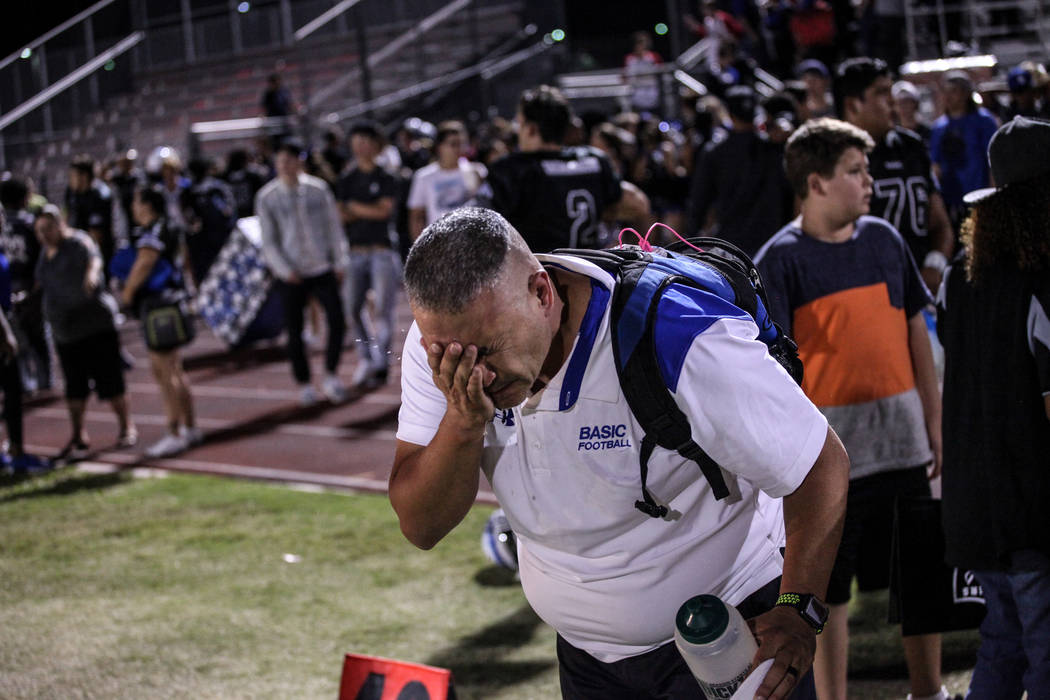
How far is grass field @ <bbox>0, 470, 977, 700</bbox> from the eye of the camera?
201 inches

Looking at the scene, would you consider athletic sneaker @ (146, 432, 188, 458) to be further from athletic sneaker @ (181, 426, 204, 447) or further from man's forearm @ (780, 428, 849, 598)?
man's forearm @ (780, 428, 849, 598)

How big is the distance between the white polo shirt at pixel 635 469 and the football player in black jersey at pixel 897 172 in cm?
308

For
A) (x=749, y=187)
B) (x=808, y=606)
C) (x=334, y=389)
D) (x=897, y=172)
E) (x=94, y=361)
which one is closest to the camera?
(x=808, y=606)

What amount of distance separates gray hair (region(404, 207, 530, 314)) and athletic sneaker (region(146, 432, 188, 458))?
8159 millimetres

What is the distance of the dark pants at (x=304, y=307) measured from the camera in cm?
1099

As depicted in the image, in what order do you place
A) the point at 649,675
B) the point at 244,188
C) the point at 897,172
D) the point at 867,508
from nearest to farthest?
the point at 649,675 → the point at 867,508 → the point at 897,172 → the point at 244,188

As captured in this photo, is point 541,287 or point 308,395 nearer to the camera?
point 541,287

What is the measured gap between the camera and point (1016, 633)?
347cm

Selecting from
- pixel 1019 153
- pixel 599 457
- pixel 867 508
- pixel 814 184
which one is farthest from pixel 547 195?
pixel 599 457

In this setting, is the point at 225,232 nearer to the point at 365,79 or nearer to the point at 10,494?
the point at 365,79

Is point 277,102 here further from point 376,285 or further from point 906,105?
point 906,105

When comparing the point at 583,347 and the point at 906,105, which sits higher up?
the point at 906,105

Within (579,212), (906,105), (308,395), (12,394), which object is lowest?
(308,395)

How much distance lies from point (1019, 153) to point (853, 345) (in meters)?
0.98
